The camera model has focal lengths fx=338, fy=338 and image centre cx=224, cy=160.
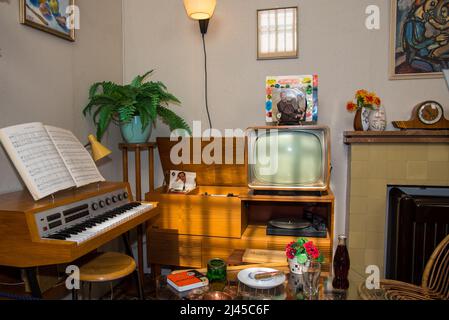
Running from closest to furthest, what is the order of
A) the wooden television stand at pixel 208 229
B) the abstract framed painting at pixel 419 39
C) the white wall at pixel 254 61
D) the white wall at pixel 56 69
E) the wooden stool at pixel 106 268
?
the wooden stool at pixel 106 268
the white wall at pixel 56 69
the wooden television stand at pixel 208 229
the abstract framed painting at pixel 419 39
the white wall at pixel 254 61

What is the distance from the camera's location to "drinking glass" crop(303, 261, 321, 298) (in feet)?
4.21

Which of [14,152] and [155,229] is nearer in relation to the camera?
[14,152]

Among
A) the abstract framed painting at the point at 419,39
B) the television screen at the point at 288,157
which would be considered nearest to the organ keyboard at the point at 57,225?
the television screen at the point at 288,157

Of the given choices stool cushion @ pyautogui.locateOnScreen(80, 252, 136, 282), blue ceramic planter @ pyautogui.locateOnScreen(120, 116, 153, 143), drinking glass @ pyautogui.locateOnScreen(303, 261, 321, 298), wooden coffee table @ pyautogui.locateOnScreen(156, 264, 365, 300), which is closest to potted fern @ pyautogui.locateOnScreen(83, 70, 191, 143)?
blue ceramic planter @ pyautogui.locateOnScreen(120, 116, 153, 143)

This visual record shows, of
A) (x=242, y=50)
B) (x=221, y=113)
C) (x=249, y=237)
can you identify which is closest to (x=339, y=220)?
(x=249, y=237)

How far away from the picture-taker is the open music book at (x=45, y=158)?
4.55ft

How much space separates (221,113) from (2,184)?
144 cm

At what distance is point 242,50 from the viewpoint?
2.45 meters

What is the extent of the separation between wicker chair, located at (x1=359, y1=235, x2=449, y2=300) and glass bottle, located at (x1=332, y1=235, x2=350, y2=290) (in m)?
0.07

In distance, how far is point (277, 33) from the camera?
7.77ft

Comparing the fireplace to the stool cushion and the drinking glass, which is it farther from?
the stool cushion

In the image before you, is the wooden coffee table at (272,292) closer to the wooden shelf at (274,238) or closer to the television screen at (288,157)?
the wooden shelf at (274,238)

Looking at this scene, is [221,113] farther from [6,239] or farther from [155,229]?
[6,239]

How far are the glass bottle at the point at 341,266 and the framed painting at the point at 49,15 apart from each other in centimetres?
182
